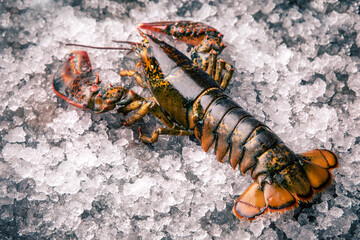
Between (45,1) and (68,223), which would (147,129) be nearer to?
(68,223)

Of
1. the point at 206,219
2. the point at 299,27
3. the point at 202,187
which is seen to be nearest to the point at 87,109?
the point at 202,187

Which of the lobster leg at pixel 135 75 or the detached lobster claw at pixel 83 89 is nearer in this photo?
the detached lobster claw at pixel 83 89

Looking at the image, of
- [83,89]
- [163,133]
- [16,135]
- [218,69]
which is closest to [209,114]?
[163,133]

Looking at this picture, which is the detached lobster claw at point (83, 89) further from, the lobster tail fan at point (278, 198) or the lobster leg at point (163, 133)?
the lobster tail fan at point (278, 198)

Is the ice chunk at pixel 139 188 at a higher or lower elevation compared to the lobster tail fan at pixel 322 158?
lower

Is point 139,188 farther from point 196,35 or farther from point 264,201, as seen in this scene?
point 196,35

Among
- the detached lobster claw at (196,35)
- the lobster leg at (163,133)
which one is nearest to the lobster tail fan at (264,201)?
the lobster leg at (163,133)
